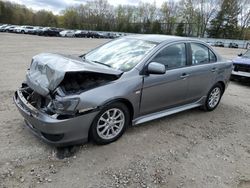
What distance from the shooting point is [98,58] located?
4.28 m

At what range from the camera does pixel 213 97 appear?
531 cm

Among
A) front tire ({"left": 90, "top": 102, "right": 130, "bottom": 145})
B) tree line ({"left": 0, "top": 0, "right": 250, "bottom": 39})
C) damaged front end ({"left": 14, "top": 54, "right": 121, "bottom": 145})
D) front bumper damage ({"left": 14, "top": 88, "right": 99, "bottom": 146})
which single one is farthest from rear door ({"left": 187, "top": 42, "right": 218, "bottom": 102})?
tree line ({"left": 0, "top": 0, "right": 250, "bottom": 39})

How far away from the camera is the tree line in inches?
2800

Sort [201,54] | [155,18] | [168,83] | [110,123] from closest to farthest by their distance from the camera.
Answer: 1. [110,123]
2. [168,83]
3. [201,54]
4. [155,18]

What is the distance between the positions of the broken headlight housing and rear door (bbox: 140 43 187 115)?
1.15m

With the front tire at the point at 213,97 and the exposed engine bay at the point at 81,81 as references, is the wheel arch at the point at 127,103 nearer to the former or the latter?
the exposed engine bay at the point at 81,81

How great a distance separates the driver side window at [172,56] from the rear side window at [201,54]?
0.31 meters

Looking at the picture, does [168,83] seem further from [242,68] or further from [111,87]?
[242,68]

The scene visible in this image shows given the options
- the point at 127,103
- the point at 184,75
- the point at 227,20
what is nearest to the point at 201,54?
the point at 184,75

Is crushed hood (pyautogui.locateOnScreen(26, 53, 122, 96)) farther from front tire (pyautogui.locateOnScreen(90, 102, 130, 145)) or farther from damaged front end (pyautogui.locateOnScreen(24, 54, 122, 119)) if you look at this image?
front tire (pyautogui.locateOnScreen(90, 102, 130, 145))

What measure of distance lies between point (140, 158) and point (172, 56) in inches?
73.6

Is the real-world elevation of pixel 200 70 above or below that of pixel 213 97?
above

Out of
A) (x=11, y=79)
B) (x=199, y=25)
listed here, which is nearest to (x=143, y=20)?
(x=199, y=25)

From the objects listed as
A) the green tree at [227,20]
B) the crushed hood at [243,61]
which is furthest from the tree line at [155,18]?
the crushed hood at [243,61]
